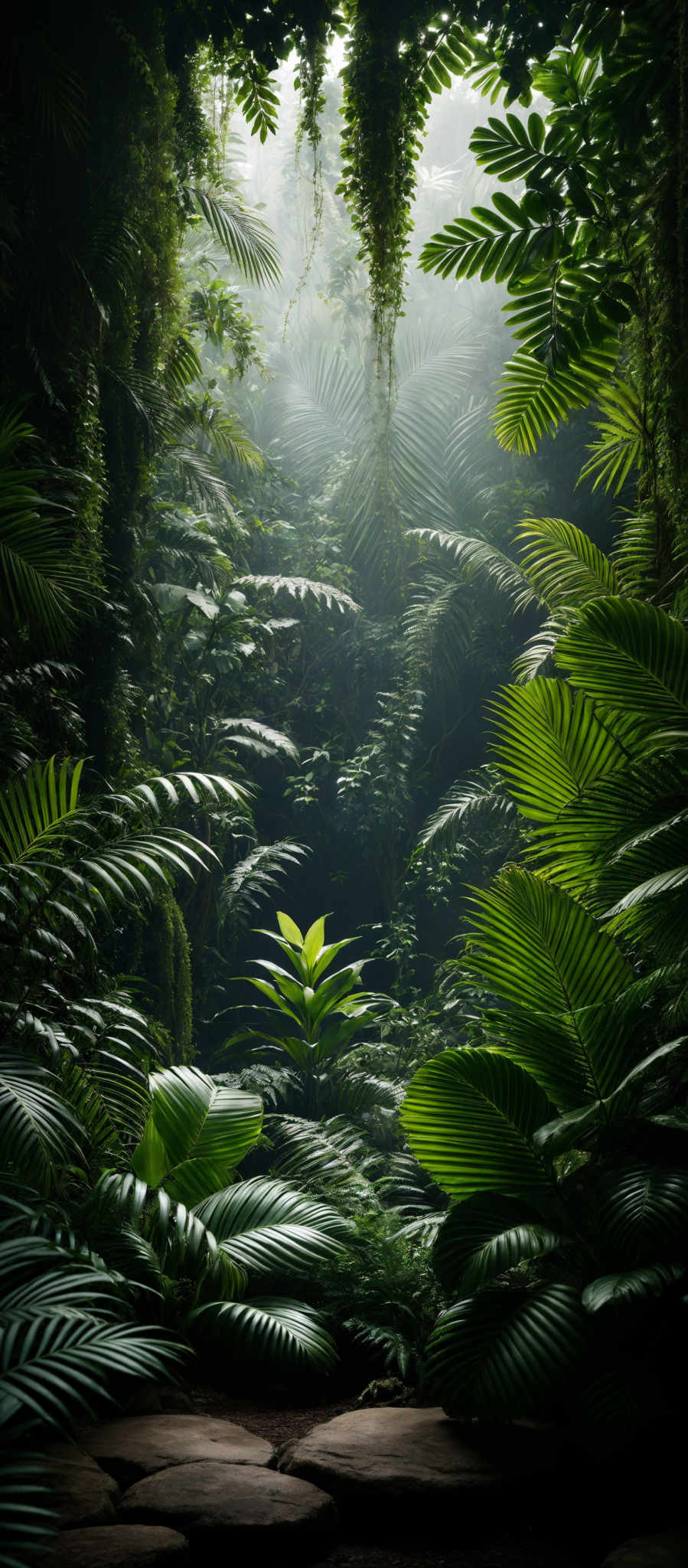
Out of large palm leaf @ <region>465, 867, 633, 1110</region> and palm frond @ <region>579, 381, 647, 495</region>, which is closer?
large palm leaf @ <region>465, 867, 633, 1110</region>

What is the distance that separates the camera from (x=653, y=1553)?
1.66 metres

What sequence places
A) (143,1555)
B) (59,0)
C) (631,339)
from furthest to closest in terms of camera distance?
(59,0) → (631,339) → (143,1555)

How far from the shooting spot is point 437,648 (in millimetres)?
8031

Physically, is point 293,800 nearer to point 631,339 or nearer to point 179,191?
point 179,191

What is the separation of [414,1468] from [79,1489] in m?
0.70

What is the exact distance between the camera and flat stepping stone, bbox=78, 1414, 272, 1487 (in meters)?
2.09

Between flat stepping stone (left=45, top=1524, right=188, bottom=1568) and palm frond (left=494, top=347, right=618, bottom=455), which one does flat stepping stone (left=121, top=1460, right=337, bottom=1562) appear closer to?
flat stepping stone (left=45, top=1524, right=188, bottom=1568)

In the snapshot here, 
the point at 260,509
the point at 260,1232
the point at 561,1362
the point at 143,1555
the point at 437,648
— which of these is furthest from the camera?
the point at 260,509

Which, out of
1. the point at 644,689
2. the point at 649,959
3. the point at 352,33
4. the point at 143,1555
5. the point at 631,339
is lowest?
the point at 143,1555

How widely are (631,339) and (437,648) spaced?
4.73 m

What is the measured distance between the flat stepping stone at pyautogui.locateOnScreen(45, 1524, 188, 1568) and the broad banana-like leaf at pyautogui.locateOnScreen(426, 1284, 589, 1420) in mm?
650

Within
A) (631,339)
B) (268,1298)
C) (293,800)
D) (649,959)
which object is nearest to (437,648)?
(293,800)

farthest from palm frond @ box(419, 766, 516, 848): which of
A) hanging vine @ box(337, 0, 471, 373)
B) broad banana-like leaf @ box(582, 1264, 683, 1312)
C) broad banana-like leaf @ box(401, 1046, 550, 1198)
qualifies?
broad banana-like leaf @ box(582, 1264, 683, 1312)

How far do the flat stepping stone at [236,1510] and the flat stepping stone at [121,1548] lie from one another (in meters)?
0.06
